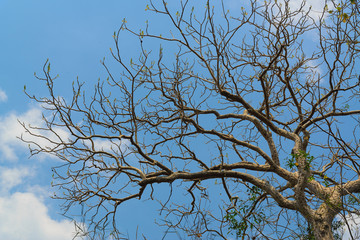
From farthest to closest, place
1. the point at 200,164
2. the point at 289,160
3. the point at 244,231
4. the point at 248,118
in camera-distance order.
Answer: the point at 248,118 → the point at 200,164 → the point at 244,231 → the point at 289,160

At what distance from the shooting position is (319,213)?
18.2 feet

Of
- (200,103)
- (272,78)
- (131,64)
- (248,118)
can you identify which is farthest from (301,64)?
(131,64)

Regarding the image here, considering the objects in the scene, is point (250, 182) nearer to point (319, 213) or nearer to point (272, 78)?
point (319, 213)

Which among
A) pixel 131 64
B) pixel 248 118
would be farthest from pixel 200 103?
pixel 131 64

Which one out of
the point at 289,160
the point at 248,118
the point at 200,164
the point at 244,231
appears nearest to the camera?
the point at 289,160

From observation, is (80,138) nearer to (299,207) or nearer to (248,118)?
(248,118)

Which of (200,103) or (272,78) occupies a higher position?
(272,78)

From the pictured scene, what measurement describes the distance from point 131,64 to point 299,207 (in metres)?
3.90

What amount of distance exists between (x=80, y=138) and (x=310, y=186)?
13.9 ft

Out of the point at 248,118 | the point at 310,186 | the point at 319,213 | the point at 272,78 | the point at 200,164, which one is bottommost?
the point at 319,213

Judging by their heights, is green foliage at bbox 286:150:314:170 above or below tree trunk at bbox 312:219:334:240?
above

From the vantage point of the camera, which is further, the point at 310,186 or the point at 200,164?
the point at 200,164

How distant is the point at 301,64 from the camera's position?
7.35 metres

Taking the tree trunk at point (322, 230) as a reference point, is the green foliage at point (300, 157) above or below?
above
